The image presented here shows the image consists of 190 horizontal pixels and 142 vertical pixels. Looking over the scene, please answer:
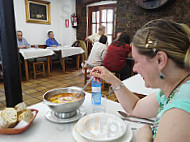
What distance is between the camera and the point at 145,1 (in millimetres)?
3969

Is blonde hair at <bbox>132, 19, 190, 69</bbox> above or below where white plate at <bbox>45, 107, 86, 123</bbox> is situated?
above

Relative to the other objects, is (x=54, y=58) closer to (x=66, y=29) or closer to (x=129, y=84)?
(x=66, y=29)

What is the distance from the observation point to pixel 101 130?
0.66 metres

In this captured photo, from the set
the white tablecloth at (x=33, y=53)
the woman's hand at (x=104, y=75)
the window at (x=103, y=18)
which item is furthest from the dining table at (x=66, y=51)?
the woman's hand at (x=104, y=75)

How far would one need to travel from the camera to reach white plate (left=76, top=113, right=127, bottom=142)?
60cm

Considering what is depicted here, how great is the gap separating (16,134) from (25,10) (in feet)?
17.7

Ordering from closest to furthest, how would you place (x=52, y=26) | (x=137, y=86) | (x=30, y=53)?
(x=137, y=86) < (x=30, y=53) < (x=52, y=26)

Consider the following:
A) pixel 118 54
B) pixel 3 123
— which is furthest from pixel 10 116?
pixel 118 54

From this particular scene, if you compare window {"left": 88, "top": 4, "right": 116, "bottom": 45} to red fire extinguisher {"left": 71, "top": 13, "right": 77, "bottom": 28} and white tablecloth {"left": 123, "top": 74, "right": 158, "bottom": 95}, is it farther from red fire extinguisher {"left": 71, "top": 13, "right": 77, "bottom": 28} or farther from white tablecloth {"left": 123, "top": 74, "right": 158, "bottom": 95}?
white tablecloth {"left": 123, "top": 74, "right": 158, "bottom": 95}

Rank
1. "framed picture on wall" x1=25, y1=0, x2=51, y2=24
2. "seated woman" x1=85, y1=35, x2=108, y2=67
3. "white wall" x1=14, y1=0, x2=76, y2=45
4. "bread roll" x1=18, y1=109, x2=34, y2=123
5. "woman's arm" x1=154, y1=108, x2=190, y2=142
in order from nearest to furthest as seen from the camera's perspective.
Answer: "woman's arm" x1=154, y1=108, x2=190, y2=142 → "bread roll" x1=18, y1=109, x2=34, y2=123 → "seated woman" x1=85, y1=35, x2=108, y2=67 → "white wall" x1=14, y1=0, x2=76, y2=45 → "framed picture on wall" x1=25, y1=0, x2=51, y2=24

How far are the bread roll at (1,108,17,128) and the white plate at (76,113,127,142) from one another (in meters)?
0.28

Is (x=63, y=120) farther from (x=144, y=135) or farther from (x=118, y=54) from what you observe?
(x=118, y=54)

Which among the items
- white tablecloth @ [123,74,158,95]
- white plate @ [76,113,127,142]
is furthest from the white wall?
white plate @ [76,113,127,142]

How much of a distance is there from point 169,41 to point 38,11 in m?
5.69
